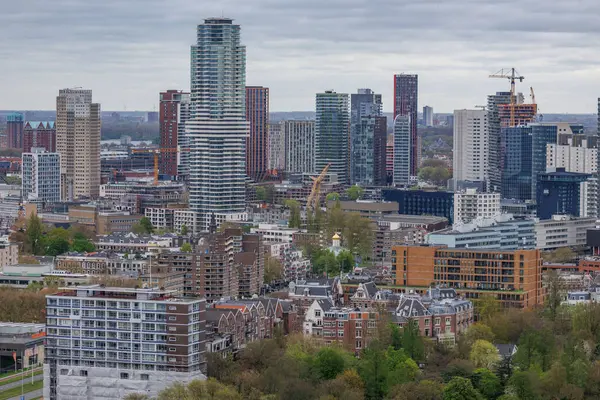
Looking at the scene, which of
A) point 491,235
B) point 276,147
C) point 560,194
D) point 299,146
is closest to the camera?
point 491,235

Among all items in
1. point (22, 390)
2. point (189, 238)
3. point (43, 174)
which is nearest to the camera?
point (22, 390)

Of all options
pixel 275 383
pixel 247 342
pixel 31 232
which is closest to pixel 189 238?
pixel 31 232

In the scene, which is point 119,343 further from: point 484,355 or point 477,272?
point 477,272

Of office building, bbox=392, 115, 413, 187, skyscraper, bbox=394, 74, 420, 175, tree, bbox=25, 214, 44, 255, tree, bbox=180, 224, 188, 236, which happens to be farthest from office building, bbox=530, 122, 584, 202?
tree, bbox=25, 214, 44, 255

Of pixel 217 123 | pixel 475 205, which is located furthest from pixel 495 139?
pixel 217 123

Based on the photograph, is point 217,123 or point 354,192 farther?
point 354,192

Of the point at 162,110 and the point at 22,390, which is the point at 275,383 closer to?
the point at 22,390

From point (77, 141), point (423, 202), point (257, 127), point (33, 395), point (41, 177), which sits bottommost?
point (33, 395)

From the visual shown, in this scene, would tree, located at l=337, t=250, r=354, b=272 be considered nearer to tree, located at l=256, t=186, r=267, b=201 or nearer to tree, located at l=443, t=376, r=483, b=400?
tree, located at l=443, t=376, r=483, b=400

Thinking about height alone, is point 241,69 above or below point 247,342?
above
